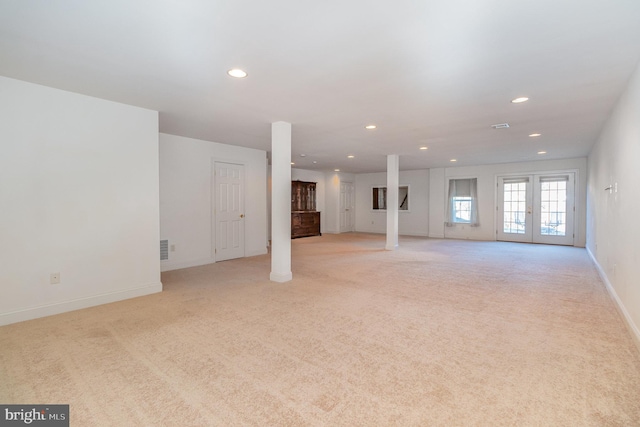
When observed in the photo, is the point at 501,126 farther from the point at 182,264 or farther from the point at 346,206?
the point at 346,206

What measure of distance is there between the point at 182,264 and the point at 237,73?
415cm

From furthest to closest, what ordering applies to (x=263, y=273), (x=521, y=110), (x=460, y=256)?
(x=460, y=256) < (x=263, y=273) < (x=521, y=110)

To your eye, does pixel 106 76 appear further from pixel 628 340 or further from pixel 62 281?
pixel 628 340

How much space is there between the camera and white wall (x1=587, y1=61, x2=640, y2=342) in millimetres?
2826

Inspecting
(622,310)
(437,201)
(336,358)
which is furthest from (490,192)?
(336,358)

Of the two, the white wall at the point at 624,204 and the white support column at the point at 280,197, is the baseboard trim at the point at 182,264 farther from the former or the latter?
the white wall at the point at 624,204

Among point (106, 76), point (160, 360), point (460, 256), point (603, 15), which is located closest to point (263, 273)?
point (160, 360)

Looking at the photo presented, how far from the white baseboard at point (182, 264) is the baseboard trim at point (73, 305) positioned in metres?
1.44

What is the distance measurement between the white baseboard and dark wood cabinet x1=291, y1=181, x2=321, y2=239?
4052 mm

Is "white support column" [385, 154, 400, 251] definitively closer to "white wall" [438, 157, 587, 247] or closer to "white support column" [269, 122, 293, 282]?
"white wall" [438, 157, 587, 247]

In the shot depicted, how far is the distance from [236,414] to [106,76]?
327 centimetres

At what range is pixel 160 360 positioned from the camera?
243 cm

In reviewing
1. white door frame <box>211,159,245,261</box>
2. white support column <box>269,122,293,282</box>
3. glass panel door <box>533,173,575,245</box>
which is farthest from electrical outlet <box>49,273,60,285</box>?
glass panel door <box>533,173,575,245</box>

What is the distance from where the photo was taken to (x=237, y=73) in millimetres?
2971
